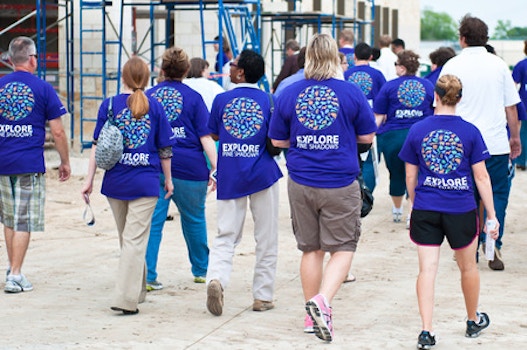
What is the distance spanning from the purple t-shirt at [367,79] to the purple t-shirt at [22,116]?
4.58 m

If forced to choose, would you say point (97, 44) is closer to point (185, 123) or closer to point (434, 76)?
point (434, 76)

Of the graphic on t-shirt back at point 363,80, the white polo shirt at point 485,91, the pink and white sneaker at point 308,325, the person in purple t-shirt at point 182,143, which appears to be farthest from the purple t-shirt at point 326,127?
the graphic on t-shirt back at point 363,80

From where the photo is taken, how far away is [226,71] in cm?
1656

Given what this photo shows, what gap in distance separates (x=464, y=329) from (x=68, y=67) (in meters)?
11.6

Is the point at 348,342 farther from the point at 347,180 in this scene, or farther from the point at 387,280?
the point at 387,280

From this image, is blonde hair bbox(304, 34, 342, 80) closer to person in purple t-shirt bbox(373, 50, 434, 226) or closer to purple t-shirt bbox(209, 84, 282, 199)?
purple t-shirt bbox(209, 84, 282, 199)

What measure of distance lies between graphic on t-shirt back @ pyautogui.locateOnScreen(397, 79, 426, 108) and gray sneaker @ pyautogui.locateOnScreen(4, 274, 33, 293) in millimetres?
4346

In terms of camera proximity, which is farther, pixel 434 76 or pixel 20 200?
pixel 434 76

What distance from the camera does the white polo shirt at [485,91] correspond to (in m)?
8.62

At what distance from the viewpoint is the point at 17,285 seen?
26.7ft

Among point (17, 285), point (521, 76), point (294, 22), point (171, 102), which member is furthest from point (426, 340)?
point (294, 22)

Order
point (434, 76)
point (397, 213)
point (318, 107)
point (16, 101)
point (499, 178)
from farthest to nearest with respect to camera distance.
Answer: point (397, 213), point (434, 76), point (499, 178), point (16, 101), point (318, 107)

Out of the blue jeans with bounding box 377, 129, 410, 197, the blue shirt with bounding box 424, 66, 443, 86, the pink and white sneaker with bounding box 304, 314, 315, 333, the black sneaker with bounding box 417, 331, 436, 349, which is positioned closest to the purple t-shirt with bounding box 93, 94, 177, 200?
the pink and white sneaker with bounding box 304, 314, 315, 333

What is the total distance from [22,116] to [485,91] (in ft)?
11.2
